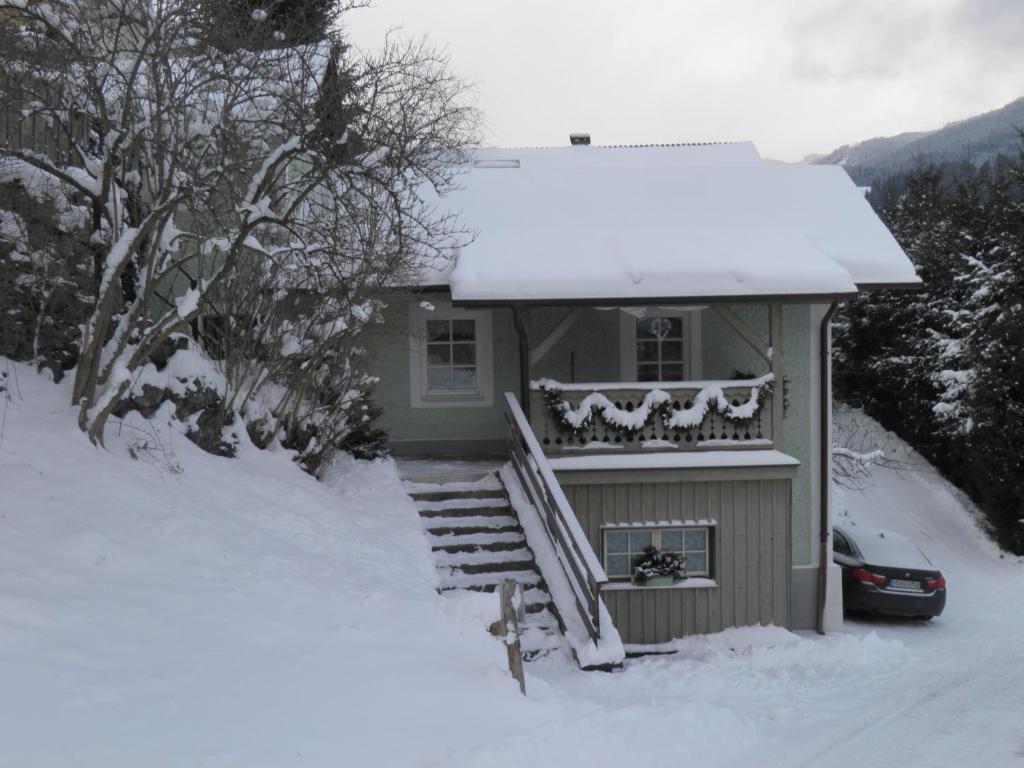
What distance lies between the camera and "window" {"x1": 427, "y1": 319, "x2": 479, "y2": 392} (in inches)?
604

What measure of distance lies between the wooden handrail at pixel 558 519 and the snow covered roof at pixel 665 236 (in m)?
1.81

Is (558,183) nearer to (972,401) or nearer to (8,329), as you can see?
(8,329)

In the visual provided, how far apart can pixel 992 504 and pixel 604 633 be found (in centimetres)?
1652

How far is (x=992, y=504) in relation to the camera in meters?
22.9

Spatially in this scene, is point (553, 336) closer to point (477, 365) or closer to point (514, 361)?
point (514, 361)

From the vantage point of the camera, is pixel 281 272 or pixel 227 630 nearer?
pixel 227 630

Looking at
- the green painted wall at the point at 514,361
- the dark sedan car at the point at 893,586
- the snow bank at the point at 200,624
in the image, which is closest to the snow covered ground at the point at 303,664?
the snow bank at the point at 200,624

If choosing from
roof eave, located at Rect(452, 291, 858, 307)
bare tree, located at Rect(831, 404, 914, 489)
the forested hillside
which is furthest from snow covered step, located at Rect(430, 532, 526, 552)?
the forested hillside

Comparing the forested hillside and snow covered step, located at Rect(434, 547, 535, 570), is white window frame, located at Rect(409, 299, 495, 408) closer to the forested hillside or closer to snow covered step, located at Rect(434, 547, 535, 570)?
snow covered step, located at Rect(434, 547, 535, 570)

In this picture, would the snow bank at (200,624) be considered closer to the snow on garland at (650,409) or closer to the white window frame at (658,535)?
the snow on garland at (650,409)

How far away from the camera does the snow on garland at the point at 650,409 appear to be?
1278cm

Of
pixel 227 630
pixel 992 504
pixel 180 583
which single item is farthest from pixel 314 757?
pixel 992 504

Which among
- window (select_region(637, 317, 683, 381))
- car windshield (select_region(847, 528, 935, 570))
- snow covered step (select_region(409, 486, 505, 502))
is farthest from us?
car windshield (select_region(847, 528, 935, 570))

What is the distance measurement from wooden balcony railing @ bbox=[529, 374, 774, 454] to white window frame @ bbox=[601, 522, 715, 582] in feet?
3.48
